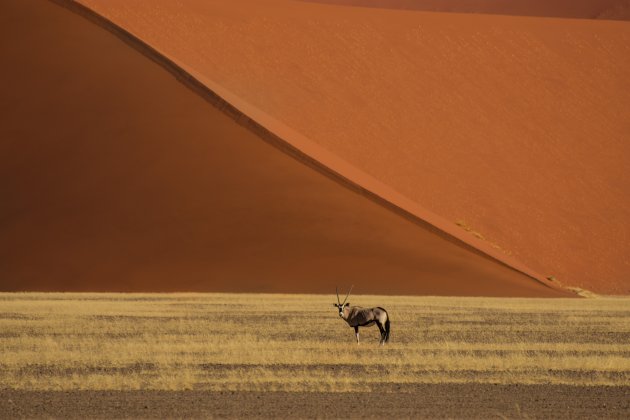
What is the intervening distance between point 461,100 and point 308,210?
20100 mm

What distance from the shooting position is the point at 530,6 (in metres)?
90.1

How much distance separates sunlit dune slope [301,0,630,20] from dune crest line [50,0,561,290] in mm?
38119

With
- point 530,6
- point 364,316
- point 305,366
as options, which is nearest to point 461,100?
point 530,6

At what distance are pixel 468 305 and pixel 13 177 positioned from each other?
19.1m

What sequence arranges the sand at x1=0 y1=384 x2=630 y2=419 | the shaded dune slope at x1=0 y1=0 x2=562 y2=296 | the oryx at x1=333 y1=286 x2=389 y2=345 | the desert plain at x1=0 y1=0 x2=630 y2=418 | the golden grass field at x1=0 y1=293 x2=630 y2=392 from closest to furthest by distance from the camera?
the sand at x1=0 y1=384 x2=630 y2=419 < the golden grass field at x1=0 y1=293 x2=630 y2=392 < the desert plain at x1=0 y1=0 x2=630 y2=418 < the oryx at x1=333 y1=286 x2=389 y2=345 < the shaded dune slope at x1=0 y1=0 x2=562 y2=296

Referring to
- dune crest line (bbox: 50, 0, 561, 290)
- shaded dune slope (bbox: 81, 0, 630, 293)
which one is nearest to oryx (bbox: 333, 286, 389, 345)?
dune crest line (bbox: 50, 0, 561, 290)

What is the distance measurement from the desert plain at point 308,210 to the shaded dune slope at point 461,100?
0.47 feet

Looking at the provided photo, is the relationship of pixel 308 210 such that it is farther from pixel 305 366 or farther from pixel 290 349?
pixel 305 366

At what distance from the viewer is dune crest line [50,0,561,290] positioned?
4675 cm

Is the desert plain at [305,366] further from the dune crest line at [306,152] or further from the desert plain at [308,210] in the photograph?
the dune crest line at [306,152]

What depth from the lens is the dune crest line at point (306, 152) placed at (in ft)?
153

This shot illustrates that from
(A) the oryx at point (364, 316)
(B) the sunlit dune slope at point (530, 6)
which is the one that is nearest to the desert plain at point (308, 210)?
(A) the oryx at point (364, 316)

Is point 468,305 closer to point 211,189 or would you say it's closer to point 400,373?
point 211,189

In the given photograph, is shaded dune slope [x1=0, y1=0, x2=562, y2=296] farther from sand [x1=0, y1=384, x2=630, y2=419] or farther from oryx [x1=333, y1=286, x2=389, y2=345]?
sand [x1=0, y1=384, x2=630, y2=419]
